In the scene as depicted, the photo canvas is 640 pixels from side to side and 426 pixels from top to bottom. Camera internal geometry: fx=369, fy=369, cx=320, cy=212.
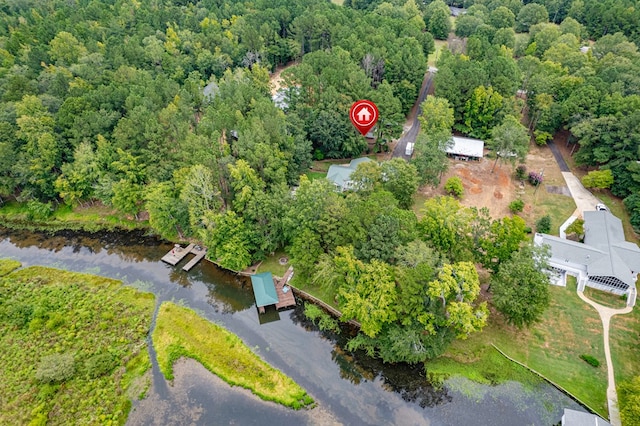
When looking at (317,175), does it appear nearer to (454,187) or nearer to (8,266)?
(454,187)

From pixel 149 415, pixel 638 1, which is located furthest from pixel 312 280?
pixel 638 1

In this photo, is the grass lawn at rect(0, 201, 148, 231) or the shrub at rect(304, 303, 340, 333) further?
the grass lawn at rect(0, 201, 148, 231)

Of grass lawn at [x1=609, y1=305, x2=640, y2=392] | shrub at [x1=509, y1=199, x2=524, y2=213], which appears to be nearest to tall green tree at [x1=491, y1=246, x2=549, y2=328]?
grass lawn at [x1=609, y1=305, x2=640, y2=392]

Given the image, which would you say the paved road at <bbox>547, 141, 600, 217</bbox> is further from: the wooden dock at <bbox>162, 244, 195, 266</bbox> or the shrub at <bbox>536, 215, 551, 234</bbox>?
the wooden dock at <bbox>162, 244, 195, 266</bbox>

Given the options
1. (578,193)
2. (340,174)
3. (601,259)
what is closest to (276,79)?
(340,174)

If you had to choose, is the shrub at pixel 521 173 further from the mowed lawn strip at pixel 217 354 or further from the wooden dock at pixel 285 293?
the mowed lawn strip at pixel 217 354

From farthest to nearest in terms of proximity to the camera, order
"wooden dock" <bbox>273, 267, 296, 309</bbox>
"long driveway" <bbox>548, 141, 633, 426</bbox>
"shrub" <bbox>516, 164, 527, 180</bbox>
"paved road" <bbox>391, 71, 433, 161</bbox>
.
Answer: "paved road" <bbox>391, 71, 433, 161</bbox> → "shrub" <bbox>516, 164, 527, 180</bbox> → "wooden dock" <bbox>273, 267, 296, 309</bbox> → "long driveway" <bbox>548, 141, 633, 426</bbox>

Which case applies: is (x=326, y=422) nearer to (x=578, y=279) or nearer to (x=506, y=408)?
(x=506, y=408)
